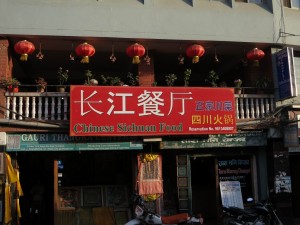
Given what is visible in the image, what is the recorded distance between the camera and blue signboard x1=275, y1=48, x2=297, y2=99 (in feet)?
37.8

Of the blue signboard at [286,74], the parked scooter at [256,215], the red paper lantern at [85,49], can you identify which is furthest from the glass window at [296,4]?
the red paper lantern at [85,49]

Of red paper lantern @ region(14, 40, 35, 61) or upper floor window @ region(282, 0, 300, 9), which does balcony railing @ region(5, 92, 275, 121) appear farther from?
upper floor window @ region(282, 0, 300, 9)

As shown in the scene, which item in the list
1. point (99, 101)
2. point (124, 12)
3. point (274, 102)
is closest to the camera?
point (99, 101)

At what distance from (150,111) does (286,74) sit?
12.6 ft

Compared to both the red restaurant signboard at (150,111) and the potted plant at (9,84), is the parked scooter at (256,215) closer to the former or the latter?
the red restaurant signboard at (150,111)

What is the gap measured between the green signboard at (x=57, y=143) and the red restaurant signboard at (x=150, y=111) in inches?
16.4

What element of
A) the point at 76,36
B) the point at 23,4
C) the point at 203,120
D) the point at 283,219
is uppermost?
the point at 23,4

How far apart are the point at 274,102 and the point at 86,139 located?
5257 millimetres

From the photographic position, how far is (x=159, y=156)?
11.4 meters

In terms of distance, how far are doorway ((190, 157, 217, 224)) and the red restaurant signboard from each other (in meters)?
1.77

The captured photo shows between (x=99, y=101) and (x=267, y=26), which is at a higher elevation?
(x=267, y=26)

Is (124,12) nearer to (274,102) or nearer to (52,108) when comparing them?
(52,108)

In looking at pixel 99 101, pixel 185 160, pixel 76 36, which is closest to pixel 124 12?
pixel 76 36

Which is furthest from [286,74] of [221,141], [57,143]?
[57,143]
